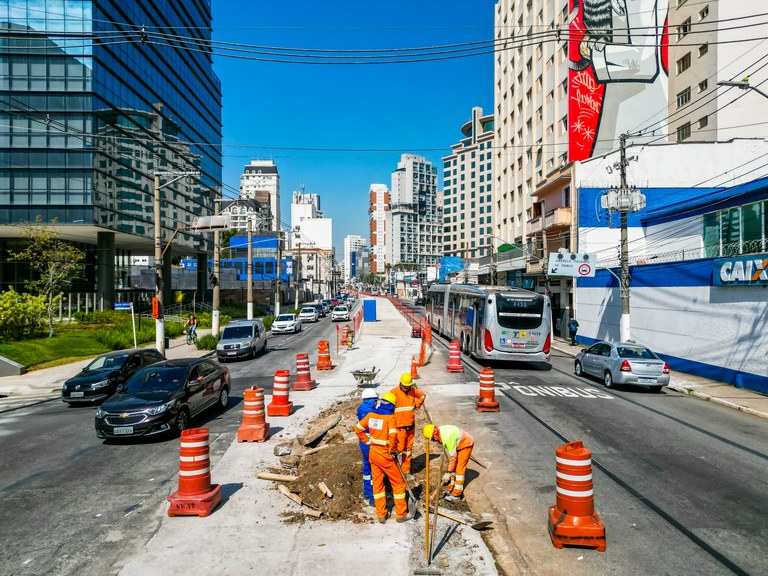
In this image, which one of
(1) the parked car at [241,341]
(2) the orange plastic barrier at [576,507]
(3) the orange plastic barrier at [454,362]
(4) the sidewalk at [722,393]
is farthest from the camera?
(1) the parked car at [241,341]

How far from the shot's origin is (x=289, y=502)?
27.1 feet

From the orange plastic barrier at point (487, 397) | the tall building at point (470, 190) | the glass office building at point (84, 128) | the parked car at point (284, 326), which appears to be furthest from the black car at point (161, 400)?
the tall building at point (470, 190)

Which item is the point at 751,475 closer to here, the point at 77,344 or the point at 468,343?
the point at 468,343

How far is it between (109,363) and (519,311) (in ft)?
52.5

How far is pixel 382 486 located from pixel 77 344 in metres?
29.1

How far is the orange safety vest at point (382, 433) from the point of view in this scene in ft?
23.8

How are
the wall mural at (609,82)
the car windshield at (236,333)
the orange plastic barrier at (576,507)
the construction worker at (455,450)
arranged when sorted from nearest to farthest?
the orange plastic barrier at (576,507), the construction worker at (455,450), the car windshield at (236,333), the wall mural at (609,82)

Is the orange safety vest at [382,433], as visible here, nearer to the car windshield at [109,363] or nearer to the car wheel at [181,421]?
the car wheel at [181,421]

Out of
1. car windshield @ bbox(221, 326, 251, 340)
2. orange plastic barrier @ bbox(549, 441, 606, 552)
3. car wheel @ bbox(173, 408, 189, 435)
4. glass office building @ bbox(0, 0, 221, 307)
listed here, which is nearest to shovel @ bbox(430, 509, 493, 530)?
orange plastic barrier @ bbox(549, 441, 606, 552)

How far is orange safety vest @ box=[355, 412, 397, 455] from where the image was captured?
7.25 meters

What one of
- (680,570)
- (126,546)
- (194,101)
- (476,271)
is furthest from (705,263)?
(194,101)

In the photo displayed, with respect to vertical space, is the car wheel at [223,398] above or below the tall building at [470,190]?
below

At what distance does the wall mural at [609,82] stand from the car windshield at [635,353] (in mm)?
31345

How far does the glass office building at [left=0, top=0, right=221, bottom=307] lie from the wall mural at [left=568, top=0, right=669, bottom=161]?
30155mm
